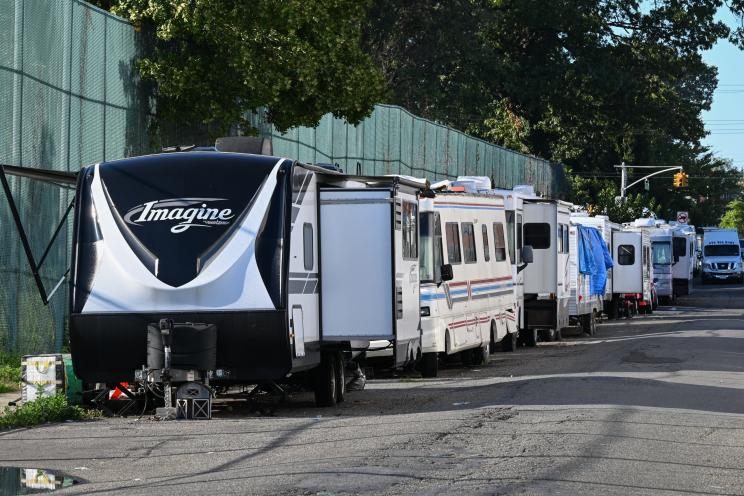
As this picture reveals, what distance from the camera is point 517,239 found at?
100ft

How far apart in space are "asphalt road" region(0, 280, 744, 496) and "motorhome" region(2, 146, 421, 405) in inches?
26.7

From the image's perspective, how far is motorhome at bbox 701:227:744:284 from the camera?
274 ft

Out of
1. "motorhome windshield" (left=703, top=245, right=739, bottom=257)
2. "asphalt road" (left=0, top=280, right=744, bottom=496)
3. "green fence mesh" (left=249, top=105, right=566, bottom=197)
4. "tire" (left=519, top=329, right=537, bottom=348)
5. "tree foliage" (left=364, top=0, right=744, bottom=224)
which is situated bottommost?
"asphalt road" (left=0, top=280, right=744, bottom=496)

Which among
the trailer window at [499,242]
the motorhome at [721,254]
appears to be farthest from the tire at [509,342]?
the motorhome at [721,254]

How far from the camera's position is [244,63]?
2706cm

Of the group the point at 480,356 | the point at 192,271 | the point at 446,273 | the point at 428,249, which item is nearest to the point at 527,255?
the point at 480,356

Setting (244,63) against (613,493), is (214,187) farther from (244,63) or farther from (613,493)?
(244,63)

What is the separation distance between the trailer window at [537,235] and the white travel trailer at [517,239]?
1.63 feet

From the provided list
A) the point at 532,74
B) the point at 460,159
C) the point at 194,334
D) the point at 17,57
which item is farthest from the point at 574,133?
the point at 194,334

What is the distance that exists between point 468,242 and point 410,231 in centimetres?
562

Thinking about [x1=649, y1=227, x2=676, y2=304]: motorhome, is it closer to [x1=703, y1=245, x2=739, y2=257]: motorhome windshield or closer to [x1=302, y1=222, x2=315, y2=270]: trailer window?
[x1=703, y1=245, x2=739, y2=257]: motorhome windshield

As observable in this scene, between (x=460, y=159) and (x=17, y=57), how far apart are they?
30.9m

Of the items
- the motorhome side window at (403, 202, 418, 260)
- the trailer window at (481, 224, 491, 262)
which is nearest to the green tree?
the trailer window at (481, 224, 491, 262)

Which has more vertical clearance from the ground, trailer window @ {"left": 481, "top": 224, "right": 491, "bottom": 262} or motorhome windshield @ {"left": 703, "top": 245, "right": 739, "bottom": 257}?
motorhome windshield @ {"left": 703, "top": 245, "right": 739, "bottom": 257}
